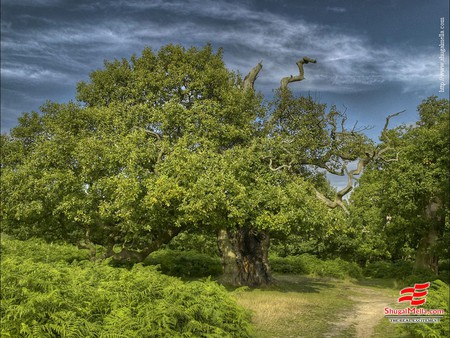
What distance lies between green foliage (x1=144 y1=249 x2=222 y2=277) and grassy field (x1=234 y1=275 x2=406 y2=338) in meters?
6.74

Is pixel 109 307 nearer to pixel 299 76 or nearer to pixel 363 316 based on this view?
pixel 363 316

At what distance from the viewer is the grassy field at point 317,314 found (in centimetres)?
1377

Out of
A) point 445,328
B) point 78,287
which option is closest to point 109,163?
point 78,287

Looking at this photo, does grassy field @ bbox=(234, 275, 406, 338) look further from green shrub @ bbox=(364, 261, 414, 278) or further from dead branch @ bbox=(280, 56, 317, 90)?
dead branch @ bbox=(280, 56, 317, 90)

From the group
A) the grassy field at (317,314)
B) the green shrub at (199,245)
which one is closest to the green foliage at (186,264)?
the green shrub at (199,245)

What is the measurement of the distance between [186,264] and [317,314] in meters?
14.8

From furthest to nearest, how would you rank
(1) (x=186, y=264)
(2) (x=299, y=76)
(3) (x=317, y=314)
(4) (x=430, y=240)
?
1. (1) (x=186, y=264)
2. (4) (x=430, y=240)
3. (2) (x=299, y=76)
4. (3) (x=317, y=314)

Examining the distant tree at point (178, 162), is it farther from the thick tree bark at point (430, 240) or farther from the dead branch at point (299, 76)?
Answer: the thick tree bark at point (430, 240)

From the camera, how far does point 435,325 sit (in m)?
11.3

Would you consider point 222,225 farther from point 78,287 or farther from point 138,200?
point 78,287

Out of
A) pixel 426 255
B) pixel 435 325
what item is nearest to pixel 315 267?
pixel 426 255

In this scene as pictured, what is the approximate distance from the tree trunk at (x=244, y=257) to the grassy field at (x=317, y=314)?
1.14m

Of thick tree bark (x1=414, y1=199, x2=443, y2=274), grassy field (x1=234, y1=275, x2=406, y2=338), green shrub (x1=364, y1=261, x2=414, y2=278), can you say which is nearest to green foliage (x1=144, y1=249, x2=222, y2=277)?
grassy field (x1=234, y1=275, x2=406, y2=338)

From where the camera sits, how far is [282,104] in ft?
85.0
